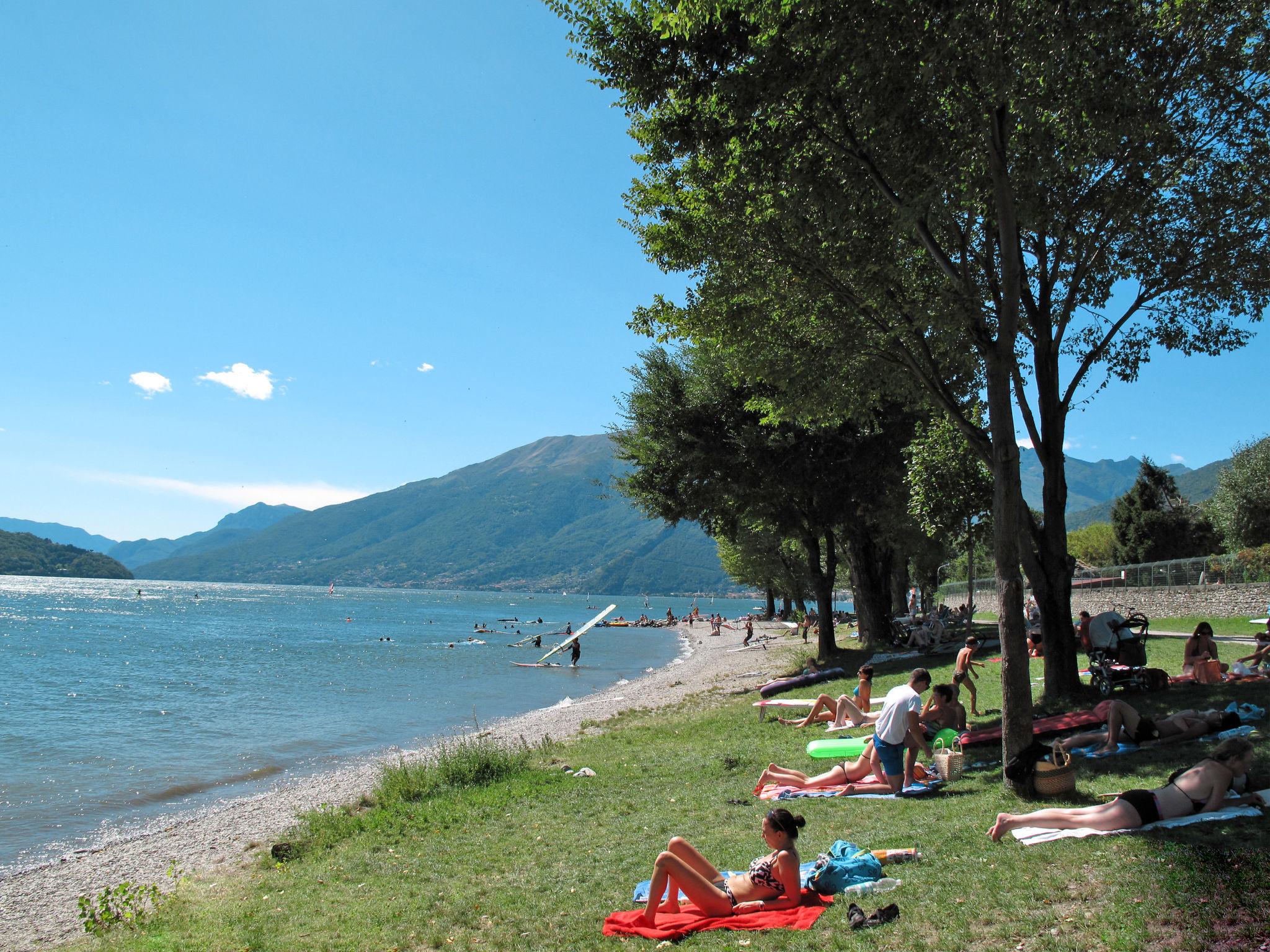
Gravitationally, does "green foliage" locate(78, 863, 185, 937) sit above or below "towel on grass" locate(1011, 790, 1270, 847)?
below

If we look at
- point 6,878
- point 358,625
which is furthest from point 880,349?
point 358,625

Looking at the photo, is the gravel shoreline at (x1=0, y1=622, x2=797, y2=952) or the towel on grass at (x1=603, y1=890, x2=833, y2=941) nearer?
the towel on grass at (x1=603, y1=890, x2=833, y2=941)

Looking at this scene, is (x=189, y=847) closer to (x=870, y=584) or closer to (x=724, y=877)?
(x=724, y=877)

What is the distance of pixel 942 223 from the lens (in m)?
9.44

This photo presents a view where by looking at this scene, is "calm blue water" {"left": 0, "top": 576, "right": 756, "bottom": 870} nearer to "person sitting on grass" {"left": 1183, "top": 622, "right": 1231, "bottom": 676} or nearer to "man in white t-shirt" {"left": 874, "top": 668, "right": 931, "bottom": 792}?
"man in white t-shirt" {"left": 874, "top": 668, "right": 931, "bottom": 792}

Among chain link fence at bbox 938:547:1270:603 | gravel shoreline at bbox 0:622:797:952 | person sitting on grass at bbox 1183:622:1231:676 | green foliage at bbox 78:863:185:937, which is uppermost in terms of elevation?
chain link fence at bbox 938:547:1270:603

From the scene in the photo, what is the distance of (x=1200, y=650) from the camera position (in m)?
12.7

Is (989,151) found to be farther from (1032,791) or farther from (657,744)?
(657,744)

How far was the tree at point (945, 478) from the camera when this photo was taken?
1416cm

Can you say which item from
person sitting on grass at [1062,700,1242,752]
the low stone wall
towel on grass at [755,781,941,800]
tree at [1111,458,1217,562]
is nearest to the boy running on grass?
person sitting on grass at [1062,700,1242,752]

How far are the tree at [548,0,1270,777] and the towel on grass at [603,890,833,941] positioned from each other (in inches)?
133

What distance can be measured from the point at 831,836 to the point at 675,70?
825cm

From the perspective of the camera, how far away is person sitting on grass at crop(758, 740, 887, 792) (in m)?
9.55

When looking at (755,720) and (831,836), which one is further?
(755,720)
